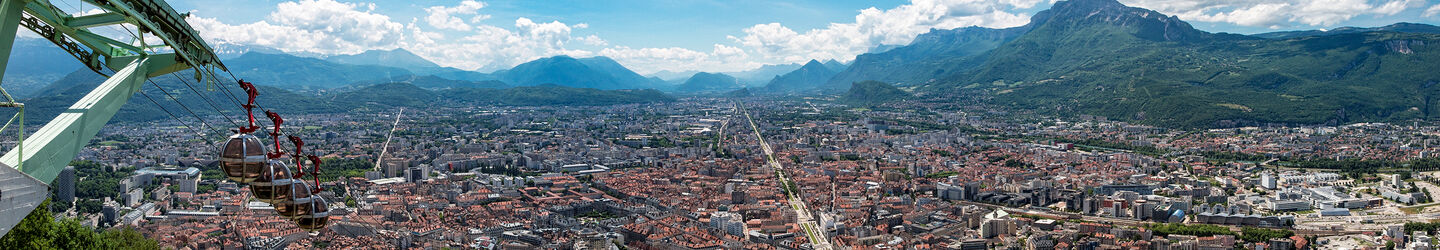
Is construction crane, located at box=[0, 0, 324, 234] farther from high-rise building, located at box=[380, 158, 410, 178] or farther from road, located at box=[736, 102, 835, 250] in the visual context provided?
high-rise building, located at box=[380, 158, 410, 178]

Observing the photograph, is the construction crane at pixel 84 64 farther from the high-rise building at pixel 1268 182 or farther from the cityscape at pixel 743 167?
the high-rise building at pixel 1268 182

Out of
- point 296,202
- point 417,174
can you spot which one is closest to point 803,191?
point 417,174

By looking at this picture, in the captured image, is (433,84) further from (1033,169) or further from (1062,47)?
(1033,169)

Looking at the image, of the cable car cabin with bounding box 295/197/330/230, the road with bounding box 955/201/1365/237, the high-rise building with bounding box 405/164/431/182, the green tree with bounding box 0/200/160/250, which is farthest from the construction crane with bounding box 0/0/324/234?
the high-rise building with bounding box 405/164/431/182

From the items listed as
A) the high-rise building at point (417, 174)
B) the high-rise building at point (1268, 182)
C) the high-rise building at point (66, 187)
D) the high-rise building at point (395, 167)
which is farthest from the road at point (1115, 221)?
the high-rise building at point (66, 187)

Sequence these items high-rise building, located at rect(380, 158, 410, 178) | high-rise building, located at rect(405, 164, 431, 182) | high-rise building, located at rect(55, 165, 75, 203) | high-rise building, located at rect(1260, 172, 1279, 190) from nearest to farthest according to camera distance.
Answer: high-rise building, located at rect(55, 165, 75, 203)
high-rise building, located at rect(1260, 172, 1279, 190)
high-rise building, located at rect(405, 164, 431, 182)
high-rise building, located at rect(380, 158, 410, 178)
